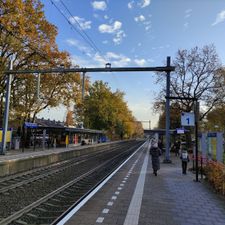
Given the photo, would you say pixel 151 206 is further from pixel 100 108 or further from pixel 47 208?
pixel 100 108

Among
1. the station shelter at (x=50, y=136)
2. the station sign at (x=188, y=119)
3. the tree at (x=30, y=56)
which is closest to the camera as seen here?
the station sign at (x=188, y=119)

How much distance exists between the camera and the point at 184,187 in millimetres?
10570

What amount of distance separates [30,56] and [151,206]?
24.8 m

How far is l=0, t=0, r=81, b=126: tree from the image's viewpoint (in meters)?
23.8

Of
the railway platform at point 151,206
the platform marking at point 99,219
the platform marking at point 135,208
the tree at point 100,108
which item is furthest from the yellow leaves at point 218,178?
the tree at point 100,108

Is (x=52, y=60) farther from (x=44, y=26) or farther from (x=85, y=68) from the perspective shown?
(x=85, y=68)

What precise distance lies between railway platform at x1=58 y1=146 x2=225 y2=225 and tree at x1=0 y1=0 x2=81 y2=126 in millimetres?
16803

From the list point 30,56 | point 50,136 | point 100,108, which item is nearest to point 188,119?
point 30,56

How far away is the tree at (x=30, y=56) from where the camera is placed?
936 inches

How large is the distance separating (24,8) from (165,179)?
20.2 meters

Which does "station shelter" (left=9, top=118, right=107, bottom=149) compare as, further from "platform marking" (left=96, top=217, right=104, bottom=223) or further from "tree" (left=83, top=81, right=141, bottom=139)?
"platform marking" (left=96, top=217, right=104, bottom=223)

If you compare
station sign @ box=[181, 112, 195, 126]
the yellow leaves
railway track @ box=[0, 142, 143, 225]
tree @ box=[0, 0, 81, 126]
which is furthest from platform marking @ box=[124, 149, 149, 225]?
tree @ box=[0, 0, 81, 126]

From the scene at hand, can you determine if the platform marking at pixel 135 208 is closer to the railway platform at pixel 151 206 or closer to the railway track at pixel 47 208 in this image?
the railway platform at pixel 151 206

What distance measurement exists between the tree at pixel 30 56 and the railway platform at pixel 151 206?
55.1 feet
